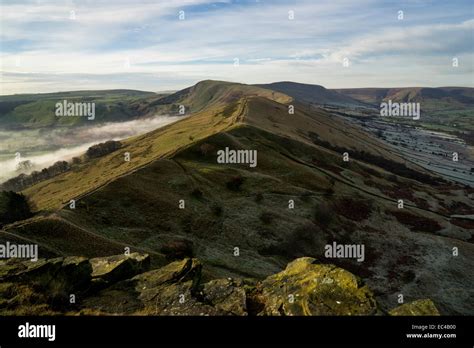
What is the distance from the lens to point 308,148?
128m

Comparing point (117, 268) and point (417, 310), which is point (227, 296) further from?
point (417, 310)

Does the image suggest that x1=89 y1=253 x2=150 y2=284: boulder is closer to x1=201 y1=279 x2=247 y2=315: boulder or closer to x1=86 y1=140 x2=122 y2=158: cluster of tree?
x1=201 y1=279 x2=247 y2=315: boulder

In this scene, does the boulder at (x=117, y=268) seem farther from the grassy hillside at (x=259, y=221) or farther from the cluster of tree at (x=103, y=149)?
the cluster of tree at (x=103, y=149)

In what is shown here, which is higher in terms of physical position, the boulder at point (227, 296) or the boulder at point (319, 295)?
the boulder at point (319, 295)

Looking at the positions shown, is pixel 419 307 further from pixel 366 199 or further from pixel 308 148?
pixel 308 148

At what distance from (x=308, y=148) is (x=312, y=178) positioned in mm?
31252

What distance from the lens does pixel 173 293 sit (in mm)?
23516

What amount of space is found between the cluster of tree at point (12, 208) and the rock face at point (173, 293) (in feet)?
131

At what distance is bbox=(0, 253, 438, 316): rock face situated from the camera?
21.2 m

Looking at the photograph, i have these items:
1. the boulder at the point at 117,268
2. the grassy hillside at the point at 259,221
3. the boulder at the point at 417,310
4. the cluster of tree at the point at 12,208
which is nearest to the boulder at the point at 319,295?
the boulder at the point at 417,310

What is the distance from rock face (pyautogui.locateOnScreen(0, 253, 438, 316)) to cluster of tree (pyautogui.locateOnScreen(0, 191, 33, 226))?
39797 millimetres

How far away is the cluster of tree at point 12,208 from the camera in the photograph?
6103cm

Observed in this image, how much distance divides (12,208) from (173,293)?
165 feet

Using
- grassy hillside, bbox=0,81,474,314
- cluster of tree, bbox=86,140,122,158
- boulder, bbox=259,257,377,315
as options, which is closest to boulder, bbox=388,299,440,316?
boulder, bbox=259,257,377,315
